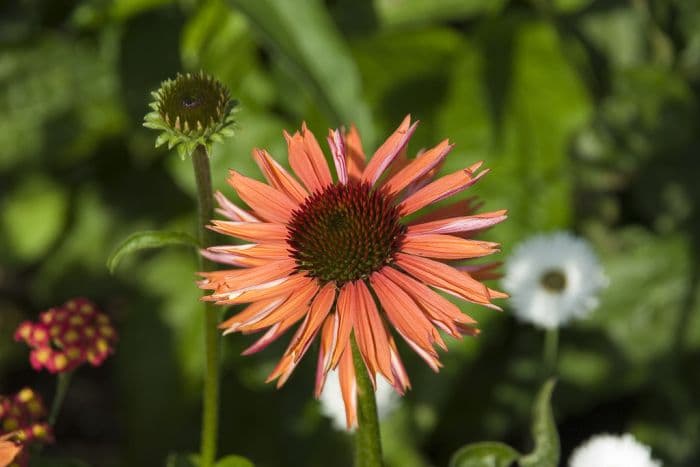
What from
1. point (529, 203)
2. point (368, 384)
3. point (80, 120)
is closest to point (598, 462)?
point (368, 384)

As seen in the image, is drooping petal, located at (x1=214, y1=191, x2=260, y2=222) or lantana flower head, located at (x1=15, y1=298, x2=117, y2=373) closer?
drooping petal, located at (x1=214, y1=191, x2=260, y2=222)

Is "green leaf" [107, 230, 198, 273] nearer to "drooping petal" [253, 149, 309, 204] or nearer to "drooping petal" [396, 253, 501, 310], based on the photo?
"drooping petal" [253, 149, 309, 204]

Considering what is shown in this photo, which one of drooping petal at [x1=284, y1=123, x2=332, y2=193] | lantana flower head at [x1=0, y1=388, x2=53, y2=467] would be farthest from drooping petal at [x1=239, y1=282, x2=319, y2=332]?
lantana flower head at [x1=0, y1=388, x2=53, y2=467]

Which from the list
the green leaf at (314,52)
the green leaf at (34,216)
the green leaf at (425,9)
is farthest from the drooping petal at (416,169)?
the green leaf at (34,216)

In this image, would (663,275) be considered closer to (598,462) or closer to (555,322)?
(555,322)

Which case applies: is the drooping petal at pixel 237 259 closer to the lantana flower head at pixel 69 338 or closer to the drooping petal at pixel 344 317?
the drooping petal at pixel 344 317
